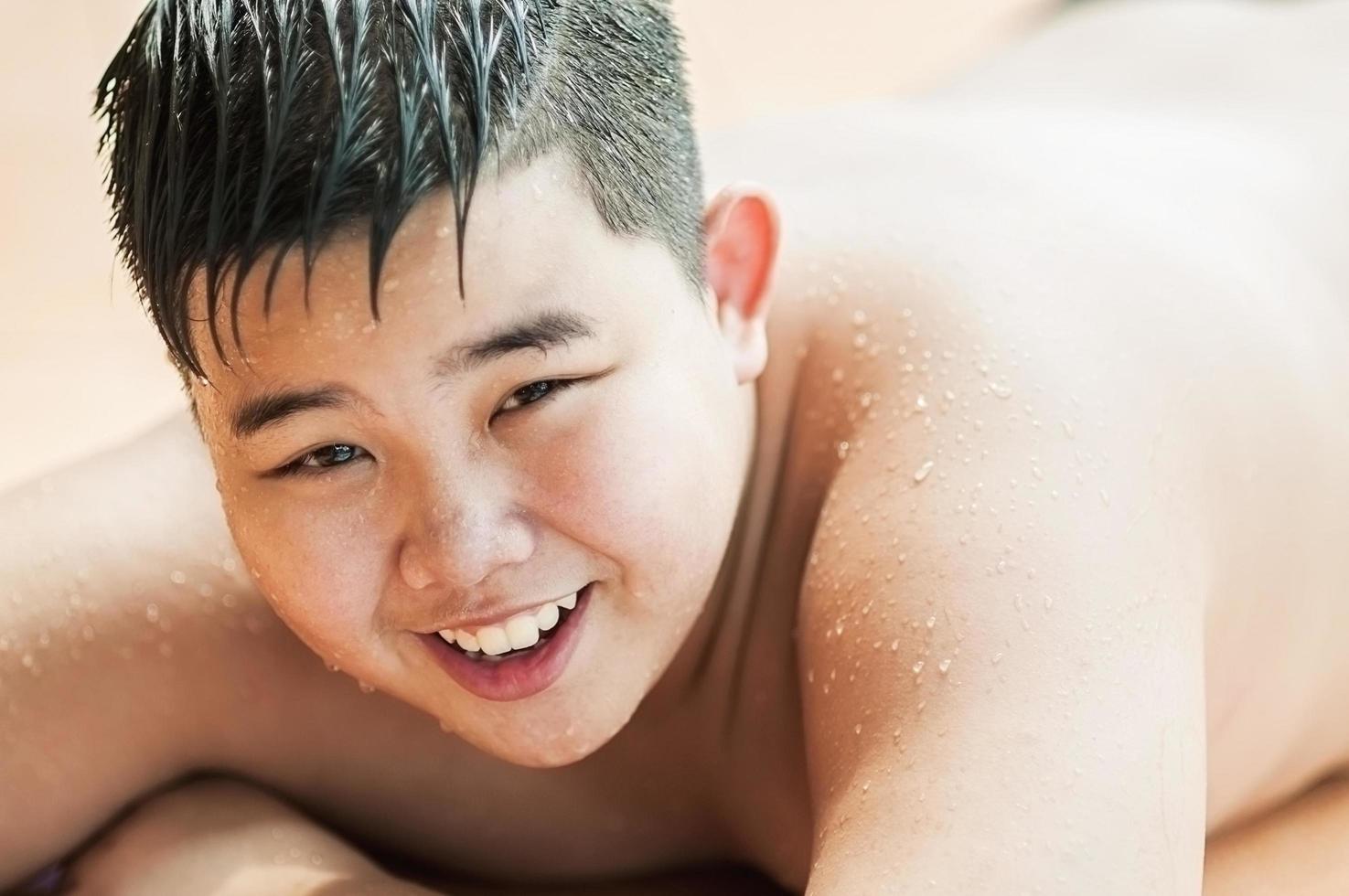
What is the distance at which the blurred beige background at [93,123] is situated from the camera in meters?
1.67

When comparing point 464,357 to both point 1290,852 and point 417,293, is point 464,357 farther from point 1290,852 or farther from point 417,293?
point 1290,852

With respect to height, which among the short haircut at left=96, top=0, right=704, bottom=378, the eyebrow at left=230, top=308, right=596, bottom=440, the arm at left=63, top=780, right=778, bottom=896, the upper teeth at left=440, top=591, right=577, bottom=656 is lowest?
the arm at left=63, top=780, right=778, bottom=896

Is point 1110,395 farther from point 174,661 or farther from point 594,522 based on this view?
point 174,661

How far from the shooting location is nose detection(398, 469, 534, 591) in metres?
0.73

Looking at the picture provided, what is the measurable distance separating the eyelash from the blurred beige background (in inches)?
32.1

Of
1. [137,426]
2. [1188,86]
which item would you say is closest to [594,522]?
[1188,86]

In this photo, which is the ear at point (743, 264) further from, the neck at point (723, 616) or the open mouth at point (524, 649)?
the open mouth at point (524, 649)

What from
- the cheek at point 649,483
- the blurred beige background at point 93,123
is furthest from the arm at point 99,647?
the blurred beige background at point 93,123

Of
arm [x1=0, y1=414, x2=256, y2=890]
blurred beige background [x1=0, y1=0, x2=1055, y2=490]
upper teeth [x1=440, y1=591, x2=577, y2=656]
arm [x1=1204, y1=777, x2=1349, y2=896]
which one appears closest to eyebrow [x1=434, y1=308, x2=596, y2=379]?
upper teeth [x1=440, y1=591, x2=577, y2=656]

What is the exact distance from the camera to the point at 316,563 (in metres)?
0.76

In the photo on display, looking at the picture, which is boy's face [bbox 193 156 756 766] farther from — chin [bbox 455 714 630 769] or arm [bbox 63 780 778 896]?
arm [bbox 63 780 778 896]

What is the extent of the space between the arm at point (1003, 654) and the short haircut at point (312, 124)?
0.19 m

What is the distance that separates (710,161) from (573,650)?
452mm

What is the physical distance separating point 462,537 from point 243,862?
0.32m
